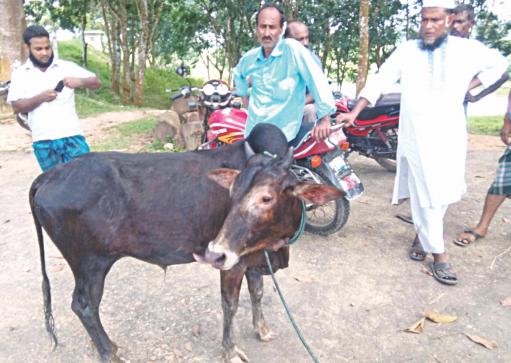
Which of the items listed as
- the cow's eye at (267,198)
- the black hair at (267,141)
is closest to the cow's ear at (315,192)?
the cow's eye at (267,198)

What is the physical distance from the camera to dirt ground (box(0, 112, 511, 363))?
2910mm

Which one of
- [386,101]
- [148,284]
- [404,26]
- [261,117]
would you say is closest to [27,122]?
[148,284]

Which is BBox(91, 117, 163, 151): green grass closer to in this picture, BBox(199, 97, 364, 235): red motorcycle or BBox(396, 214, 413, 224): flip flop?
BBox(199, 97, 364, 235): red motorcycle

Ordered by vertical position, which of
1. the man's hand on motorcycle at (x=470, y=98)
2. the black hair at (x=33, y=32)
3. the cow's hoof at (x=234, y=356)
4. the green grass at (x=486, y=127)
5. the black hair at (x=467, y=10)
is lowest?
the cow's hoof at (x=234, y=356)

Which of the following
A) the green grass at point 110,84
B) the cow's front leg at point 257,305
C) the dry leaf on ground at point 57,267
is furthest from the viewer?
the green grass at point 110,84

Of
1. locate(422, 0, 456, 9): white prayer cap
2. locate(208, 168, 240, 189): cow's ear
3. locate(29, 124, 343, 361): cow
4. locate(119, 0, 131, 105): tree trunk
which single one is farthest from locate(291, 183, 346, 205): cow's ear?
locate(119, 0, 131, 105): tree trunk

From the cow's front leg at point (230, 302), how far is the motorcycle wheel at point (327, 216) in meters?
1.95

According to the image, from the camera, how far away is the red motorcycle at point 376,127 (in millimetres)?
5715

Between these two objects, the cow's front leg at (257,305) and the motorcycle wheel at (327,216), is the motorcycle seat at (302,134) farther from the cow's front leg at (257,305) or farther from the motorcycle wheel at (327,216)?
the cow's front leg at (257,305)

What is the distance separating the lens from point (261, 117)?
3.78 m

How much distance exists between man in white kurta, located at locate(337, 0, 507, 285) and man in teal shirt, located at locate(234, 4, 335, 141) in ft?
0.81

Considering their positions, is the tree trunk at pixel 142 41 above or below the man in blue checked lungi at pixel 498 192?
above

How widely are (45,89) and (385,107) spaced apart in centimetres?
419

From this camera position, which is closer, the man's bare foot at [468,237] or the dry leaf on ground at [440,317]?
the dry leaf on ground at [440,317]
